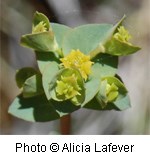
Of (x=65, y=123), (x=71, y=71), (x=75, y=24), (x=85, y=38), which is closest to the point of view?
(x=71, y=71)

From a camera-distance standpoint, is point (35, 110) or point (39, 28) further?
point (35, 110)

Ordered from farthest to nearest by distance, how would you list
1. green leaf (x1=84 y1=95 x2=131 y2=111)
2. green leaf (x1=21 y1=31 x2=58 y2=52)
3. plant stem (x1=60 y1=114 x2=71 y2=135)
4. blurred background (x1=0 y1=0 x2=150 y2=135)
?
blurred background (x1=0 y1=0 x2=150 y2=135) → plant stem (x1=60 y1=114 x2=71 y2=135) → green leaf (x1=84 y1=95 x2=131 y2=111) → green leaf (x1=21 y1=31 x2=58 y2=52)

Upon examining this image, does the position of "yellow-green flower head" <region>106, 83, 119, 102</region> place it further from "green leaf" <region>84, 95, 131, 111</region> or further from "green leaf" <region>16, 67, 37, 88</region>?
"green leaf" <region>16, 67, 37, 88</region>

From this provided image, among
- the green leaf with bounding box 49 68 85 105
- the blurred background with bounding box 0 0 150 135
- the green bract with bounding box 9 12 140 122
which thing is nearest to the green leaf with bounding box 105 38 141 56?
the green bract with bounding box 9 12 140 122

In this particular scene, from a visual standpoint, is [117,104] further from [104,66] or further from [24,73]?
[24,73]

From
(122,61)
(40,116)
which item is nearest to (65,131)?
(40,116)

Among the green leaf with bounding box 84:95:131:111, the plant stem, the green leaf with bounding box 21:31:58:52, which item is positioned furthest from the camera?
the plant stem

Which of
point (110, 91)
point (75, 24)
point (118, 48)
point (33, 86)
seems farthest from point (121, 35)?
point (75, 24)
